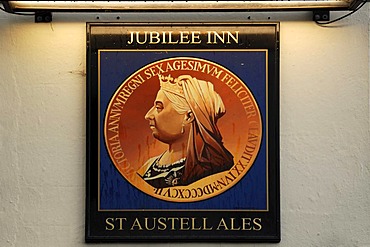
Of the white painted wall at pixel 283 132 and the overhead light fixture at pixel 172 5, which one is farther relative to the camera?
the white painted wall at pixel 283 132

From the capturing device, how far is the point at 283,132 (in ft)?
14.7

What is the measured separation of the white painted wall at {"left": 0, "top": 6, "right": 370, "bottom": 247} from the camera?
445cm

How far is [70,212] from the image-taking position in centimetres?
446

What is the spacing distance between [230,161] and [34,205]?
146 cm

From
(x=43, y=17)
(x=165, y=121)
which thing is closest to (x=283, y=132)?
(x=165, y=121)

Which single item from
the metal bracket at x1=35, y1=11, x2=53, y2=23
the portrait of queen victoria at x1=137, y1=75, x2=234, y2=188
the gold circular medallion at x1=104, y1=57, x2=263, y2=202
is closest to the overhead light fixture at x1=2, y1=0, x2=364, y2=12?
the metal bracket at x1=35, y1=11, x2=53, y2=23

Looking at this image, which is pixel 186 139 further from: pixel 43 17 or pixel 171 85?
pixel 43 17

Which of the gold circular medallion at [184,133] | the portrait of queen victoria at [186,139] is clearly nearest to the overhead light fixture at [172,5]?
the gold circular medallion at [184,133]

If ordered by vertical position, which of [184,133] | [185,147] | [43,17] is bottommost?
[185,147]

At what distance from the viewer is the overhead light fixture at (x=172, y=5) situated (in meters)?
4.25

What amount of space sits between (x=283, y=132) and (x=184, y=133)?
0.72 meters

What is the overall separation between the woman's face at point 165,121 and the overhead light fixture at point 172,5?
0.67 meters

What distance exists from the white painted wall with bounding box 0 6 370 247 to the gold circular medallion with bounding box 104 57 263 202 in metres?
0.28

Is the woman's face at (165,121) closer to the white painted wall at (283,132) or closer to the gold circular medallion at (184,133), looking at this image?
the gold circular medallion at (184,133)
